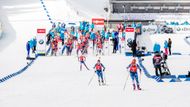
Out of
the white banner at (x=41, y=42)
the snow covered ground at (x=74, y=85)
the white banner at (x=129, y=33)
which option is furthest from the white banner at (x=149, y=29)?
the white banner at (x=41, y=42)

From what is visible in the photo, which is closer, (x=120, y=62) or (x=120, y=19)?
(x=120, y=62)

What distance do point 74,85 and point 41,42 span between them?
11981 millimetres

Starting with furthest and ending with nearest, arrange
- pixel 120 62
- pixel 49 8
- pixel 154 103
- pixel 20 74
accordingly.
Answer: pixel 49 8 → pixel 120 62 → pixel 20 74 → pixel 154 103

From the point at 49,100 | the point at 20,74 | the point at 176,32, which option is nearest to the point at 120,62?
the point at 20,74

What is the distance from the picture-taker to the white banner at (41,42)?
36500 mm

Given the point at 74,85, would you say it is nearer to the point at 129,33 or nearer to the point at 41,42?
the point at 129,33

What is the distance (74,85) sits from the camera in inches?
995

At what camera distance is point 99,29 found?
4181 centimetres

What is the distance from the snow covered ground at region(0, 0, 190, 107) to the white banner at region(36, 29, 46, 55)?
1.22 meters

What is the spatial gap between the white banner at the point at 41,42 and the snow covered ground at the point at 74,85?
122 centimetres

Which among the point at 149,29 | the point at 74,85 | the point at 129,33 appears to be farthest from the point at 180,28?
the point at 74,85

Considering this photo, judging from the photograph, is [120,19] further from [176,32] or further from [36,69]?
[36,69]

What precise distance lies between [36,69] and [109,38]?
9.69m

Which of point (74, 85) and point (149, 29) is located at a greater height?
point (149, 29)
